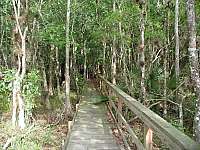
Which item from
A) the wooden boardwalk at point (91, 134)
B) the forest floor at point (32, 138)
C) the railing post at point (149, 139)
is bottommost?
the forest floor at point (32, 138)

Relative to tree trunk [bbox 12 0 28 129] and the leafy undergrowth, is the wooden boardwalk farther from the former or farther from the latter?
tree trunk [bbox 12 0 28 129]

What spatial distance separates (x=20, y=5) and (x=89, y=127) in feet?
13.8

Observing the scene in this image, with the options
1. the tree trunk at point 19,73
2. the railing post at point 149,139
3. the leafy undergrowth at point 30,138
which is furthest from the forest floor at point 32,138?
the railing post at point 149,139

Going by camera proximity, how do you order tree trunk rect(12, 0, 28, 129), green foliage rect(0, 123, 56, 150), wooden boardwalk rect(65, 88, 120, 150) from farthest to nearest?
1. tree trunk rect(12, 0, 28, 129)
2. green foliage rect(0, 123, 56, 150)
3. wooden boardwalk rect(65, 88, 120, 150)

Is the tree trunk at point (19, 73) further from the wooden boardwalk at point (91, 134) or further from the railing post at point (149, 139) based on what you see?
the railing post at point (149, 139)

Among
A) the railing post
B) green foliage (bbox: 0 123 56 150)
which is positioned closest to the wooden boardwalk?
green foliage (bbox: 0 123 56 150)

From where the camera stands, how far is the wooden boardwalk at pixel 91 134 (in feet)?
21.3

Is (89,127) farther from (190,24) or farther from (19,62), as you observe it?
(190,24)

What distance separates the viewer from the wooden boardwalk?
255 inches

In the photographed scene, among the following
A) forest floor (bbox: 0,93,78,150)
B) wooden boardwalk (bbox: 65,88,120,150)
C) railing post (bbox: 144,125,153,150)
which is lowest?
forest floor (bbox: 0,93,78,150)

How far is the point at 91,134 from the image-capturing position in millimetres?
7637

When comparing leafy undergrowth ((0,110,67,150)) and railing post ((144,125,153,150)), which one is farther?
leafy undergrowth ((0,110,67,150))

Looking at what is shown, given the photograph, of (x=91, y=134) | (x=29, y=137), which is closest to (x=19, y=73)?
(x=29, y=137)

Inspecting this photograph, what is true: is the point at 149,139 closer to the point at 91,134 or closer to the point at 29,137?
the point at 91,134
